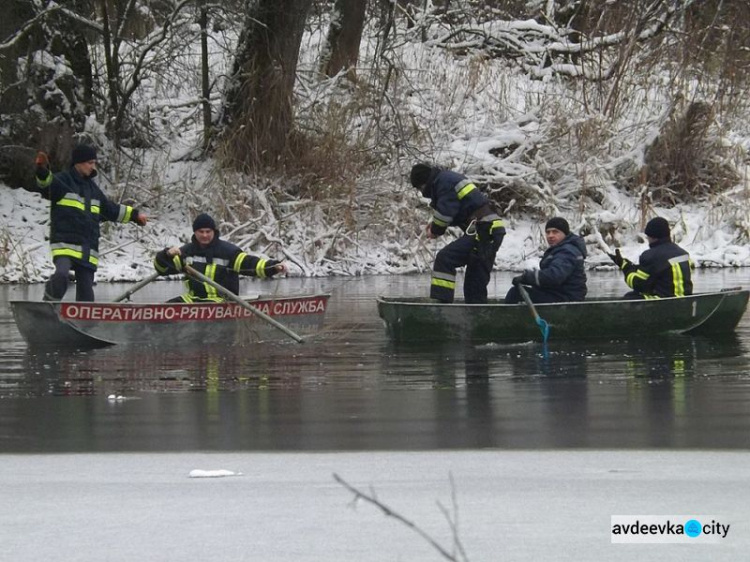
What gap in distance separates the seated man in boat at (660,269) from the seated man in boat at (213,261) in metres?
3.23

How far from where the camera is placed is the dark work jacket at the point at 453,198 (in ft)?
40.4

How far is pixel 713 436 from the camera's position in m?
7.02

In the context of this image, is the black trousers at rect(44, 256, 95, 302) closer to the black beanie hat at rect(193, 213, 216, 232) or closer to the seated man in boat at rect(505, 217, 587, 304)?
the black beanie hat at rect(193, 213, 216, 232)

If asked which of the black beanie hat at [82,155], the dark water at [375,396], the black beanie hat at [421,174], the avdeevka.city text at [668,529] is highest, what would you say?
the black beanie hat at [82,155]

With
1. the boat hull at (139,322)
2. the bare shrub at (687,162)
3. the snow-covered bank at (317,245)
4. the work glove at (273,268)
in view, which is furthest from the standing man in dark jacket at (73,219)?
the bare shrub at (687,162)

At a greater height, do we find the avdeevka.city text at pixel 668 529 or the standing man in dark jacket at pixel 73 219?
the standing man in dark jacket at pixel 73 219

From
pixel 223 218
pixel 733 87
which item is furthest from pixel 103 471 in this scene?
pixel 733 87

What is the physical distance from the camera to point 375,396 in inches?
354

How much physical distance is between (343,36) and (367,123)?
232cm

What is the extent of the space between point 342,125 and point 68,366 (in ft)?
42.5

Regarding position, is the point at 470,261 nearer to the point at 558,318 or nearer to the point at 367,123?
the point at 558,318

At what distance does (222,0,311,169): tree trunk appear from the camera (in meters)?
23.2

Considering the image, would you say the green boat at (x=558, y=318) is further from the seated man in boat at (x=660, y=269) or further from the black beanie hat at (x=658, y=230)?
the black beanie hat at (x=658, y=230)

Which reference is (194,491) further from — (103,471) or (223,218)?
(223,218)
